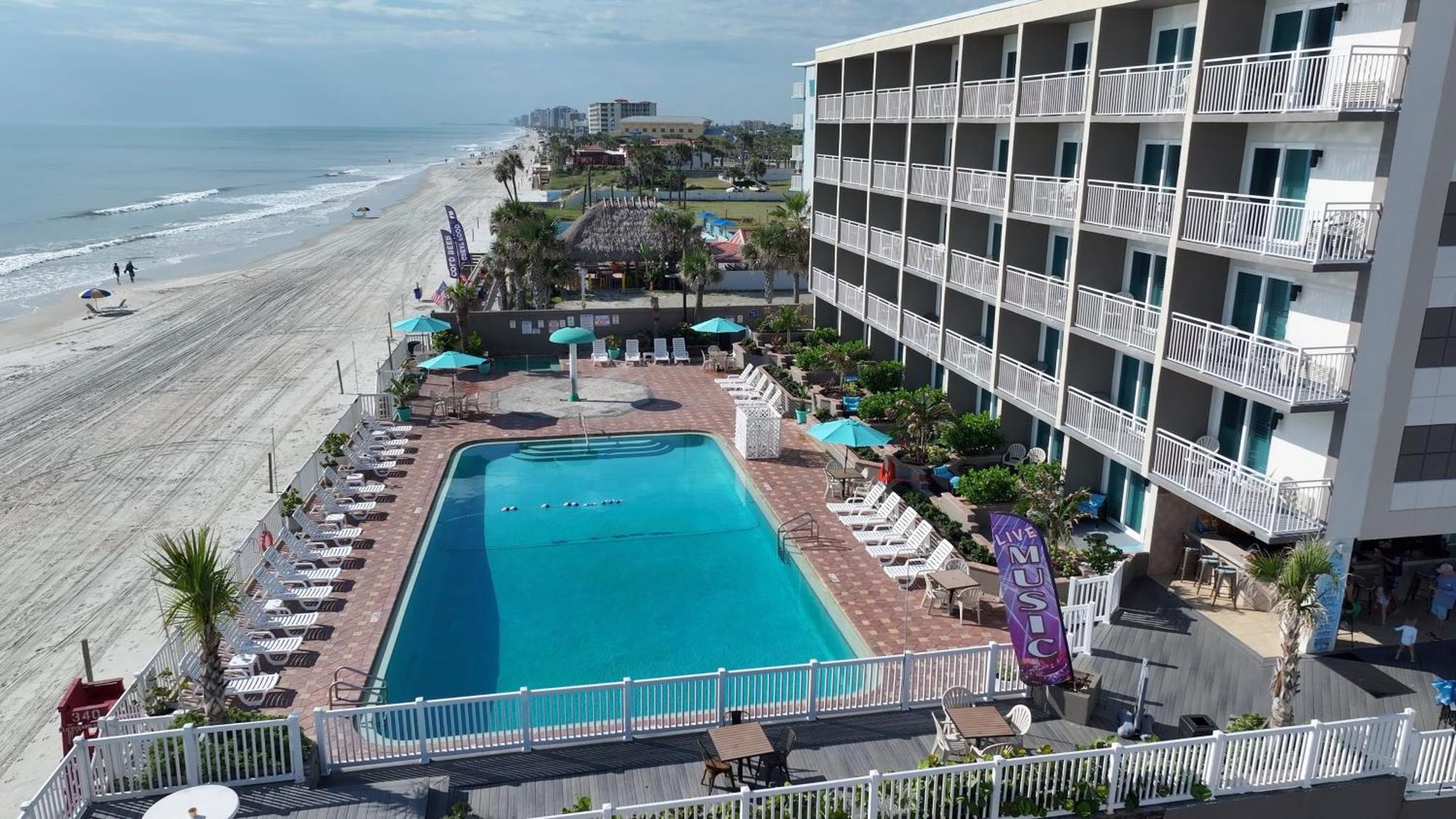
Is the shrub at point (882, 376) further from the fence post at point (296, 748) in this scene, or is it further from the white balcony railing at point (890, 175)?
the fence post at point (296, 748)

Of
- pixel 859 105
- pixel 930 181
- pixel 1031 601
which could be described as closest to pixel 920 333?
pixel 930 181

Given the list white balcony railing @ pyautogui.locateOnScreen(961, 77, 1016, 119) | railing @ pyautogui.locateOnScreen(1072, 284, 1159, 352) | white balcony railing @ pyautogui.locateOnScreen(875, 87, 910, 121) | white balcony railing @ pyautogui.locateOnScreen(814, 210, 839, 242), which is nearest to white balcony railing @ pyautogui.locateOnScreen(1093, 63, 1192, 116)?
white balcony railing @ pyautogui.locateOnScreen(961, 77, 1016, 119)

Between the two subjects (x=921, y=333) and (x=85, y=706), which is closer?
(x=85, y=706)

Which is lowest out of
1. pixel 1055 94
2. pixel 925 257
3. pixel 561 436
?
pixel 561 436


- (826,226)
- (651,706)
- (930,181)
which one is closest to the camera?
(651,706)

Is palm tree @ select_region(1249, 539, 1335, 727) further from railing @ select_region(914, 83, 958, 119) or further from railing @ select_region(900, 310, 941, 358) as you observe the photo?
railing @ select_region(914, 83, 958, 119)

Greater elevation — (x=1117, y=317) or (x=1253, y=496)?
(x=1117, y=317)

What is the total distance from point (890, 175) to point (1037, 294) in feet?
30.7

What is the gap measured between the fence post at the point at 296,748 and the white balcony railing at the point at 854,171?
2478 centimetres

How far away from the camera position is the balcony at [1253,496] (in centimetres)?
1497

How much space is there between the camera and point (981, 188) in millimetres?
24641

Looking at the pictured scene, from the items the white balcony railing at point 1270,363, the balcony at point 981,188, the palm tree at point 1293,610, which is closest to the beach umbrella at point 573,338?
the balcony at point 981,188

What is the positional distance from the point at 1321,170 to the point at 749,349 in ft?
76.0

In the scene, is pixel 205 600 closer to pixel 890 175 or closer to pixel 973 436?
pixel 973 436
